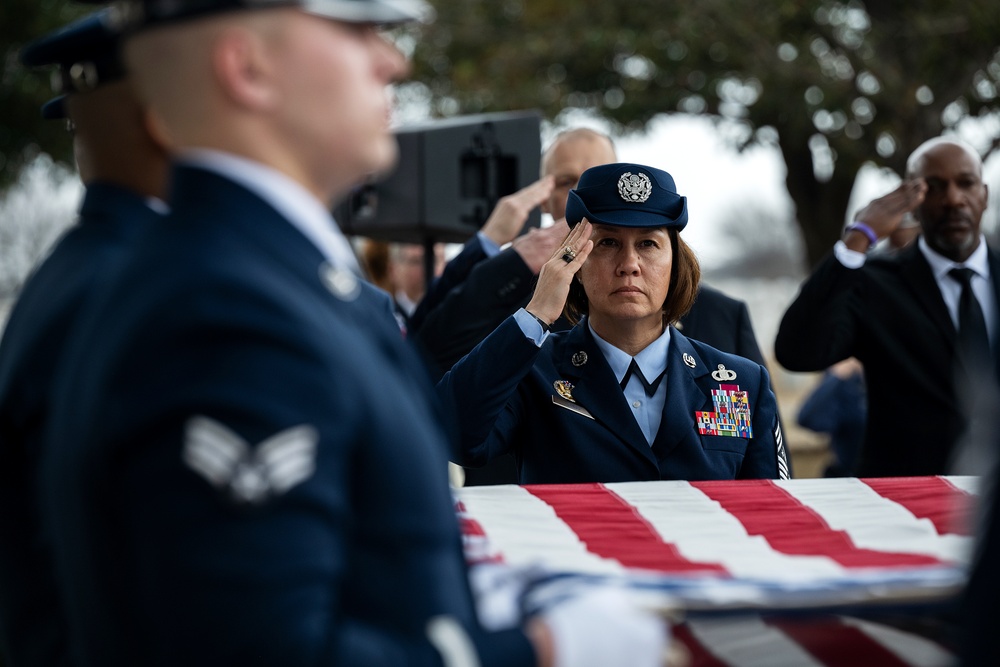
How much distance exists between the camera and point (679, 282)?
10.0ft

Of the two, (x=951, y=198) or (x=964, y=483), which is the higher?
(x=951, y=198)

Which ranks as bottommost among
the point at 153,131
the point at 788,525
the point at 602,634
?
the point at 788,525

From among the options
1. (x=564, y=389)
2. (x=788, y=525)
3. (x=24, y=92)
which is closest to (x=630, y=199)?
(x=564, y=389)

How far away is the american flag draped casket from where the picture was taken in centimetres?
160

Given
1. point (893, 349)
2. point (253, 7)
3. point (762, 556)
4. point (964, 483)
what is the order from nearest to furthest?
point (253, 7)
point (762, 556)
point (964, 483)
point (893, 349)

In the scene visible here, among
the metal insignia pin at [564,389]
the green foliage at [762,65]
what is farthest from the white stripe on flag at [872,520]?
the green foliage at [762,65]

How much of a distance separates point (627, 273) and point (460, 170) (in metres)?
2.61

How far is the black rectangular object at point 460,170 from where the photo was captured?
538 cm

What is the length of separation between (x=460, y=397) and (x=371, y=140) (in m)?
1.48

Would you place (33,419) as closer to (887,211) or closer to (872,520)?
(872,520)

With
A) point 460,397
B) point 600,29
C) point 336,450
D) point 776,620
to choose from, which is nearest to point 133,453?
point 336,450

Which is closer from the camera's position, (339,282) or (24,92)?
(339,282)

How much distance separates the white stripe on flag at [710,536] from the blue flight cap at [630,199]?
0.74 meters

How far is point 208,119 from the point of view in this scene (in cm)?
131
